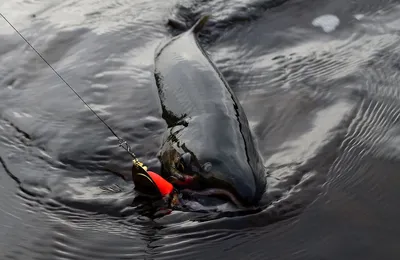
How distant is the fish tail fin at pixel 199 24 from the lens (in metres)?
5.64

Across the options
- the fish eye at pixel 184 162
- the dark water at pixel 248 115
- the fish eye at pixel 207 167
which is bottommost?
the dark water at pixel 248 115

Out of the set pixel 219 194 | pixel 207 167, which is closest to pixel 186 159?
pixel 207 167

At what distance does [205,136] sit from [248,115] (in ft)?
3.04

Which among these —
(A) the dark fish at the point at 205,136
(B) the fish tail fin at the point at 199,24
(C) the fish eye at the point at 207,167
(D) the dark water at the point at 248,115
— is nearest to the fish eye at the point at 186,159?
(A) the dark fish at the point at 205,136

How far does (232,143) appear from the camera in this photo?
11.8 ft

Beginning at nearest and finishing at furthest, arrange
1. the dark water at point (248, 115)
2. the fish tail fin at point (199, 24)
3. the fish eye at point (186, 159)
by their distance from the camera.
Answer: the dark water at point (248, 115) < the fish eye at point (186, 159) < the fish tail fin at point (199, 24)

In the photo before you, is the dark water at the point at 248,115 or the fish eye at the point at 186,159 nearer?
the dark water at the point at 248,115

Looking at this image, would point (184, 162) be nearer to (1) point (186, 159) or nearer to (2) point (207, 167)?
(1) point (186, 159)

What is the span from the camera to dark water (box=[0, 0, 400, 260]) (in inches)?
131

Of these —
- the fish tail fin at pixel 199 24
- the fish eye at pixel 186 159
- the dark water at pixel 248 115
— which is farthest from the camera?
the fish tail fin at pixel 199 24

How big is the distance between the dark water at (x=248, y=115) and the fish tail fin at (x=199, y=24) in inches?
5.1

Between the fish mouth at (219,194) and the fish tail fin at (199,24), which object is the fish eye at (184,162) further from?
the fish tail fin at (199,24)

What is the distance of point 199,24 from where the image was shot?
575 cm

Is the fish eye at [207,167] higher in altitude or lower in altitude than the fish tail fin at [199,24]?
higher
